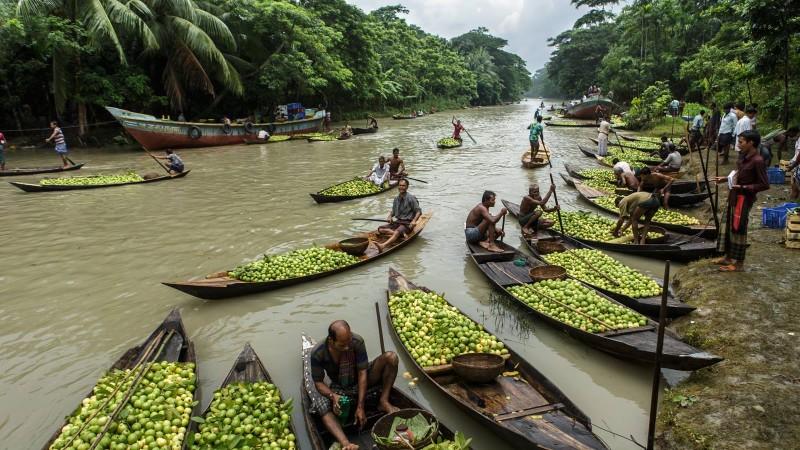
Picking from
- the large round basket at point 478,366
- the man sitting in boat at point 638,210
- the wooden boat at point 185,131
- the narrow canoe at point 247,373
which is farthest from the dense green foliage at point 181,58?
the large round basket at point 478,366

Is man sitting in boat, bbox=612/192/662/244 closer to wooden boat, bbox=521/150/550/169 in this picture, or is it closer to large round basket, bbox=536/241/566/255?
large round basket, bbox=536/241/566/255

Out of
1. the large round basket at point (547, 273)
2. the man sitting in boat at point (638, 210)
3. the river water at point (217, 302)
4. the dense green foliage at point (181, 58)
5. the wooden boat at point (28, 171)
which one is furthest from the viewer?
the dense green foliage at point (181, 58)

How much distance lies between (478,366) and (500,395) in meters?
0.35

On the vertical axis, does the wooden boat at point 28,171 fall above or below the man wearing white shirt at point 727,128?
below

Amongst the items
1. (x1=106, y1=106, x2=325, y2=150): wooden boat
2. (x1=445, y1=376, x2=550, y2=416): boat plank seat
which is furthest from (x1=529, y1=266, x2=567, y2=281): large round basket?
(x1=106, y1=106, x2=325, y2=150): wooden boat

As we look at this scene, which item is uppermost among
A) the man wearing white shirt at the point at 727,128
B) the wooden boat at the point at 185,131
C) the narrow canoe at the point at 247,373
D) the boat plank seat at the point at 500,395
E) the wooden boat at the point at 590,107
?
the wooden boat at the point at 590,107

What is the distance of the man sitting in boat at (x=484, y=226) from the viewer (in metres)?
8.62

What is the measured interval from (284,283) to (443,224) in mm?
5098

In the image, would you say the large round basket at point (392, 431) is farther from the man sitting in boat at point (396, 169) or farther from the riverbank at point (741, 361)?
the man sitting in boat at point (396, 169)

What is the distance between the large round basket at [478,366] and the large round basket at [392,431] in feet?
2.64

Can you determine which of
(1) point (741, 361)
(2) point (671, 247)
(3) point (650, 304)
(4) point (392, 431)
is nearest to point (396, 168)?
(2) point (671, 247)

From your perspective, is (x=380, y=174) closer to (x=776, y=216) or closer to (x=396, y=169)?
(x=396, y=169)

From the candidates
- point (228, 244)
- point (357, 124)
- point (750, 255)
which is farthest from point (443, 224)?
point (357, 124)

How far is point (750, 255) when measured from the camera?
7.50 metres
